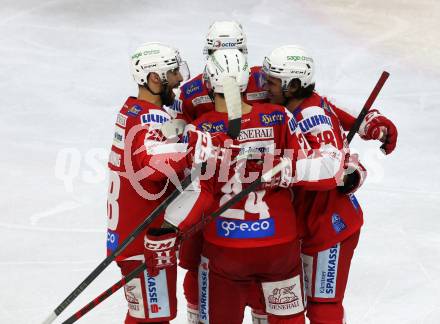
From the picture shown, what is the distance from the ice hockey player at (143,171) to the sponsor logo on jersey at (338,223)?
0.77 meters

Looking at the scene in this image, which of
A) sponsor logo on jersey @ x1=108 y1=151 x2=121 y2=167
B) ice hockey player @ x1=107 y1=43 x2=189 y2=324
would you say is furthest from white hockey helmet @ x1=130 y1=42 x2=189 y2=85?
sponsor logo on jersey @ x1=108 y1=151 x2=121 y2=167

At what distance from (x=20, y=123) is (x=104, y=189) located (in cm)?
140

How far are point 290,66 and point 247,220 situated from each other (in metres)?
0.72

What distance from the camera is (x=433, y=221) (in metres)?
6.48

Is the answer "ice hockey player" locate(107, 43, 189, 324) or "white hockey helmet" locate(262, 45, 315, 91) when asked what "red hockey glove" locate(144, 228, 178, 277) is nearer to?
"ice hockey player" locate(107, 43, 189, 324)

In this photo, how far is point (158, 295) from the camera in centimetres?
447

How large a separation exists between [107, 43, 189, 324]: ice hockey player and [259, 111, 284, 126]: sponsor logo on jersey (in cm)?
39

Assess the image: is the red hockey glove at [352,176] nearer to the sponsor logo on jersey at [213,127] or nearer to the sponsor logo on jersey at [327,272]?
the sponsor logo on jersey at [327,272]

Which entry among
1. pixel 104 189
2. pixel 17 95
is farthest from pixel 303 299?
pixel 17 95

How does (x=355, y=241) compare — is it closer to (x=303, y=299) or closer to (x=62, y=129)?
(x=303, y=299)

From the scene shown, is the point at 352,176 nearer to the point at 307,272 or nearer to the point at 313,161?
the point at 313,161

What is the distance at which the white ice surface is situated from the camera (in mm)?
5742

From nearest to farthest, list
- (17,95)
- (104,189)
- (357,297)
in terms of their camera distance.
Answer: (357,297) → (104,189) → (17,95)

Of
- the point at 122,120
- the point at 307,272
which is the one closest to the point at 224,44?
the point at 122,120
